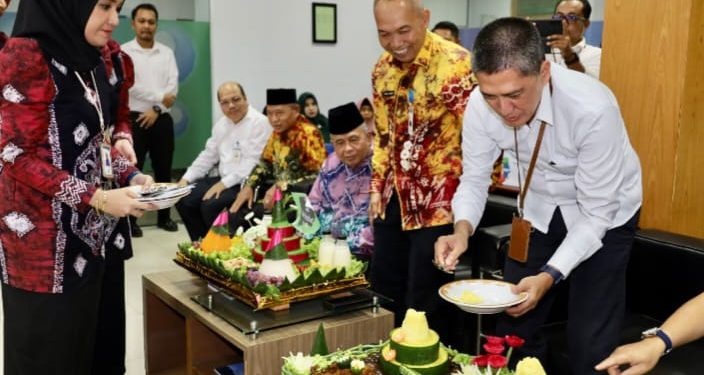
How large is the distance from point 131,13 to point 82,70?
4003mm

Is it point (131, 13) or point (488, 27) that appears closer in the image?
point (488, 27)

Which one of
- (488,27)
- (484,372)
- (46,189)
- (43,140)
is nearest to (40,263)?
(46,189)

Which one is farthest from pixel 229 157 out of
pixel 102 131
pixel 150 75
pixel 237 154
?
pixel 102 131

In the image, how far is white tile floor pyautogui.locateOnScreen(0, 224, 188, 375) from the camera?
119 inches

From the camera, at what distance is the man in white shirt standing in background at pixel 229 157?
439cm

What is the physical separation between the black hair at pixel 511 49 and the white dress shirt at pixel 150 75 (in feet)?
13.7

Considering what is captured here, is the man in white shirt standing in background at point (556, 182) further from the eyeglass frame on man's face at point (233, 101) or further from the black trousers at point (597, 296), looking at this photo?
the eyeglass frame on man's face at point (233, 101)

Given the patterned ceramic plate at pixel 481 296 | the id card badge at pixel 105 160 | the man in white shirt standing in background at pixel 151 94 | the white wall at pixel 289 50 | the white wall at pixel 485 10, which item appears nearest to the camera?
the patterned ceramic plate at pixel 481 296

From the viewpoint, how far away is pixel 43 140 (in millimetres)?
1711

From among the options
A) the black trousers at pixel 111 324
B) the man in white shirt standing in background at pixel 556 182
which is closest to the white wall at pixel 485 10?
the man in white shirt standing in background at pixel 556 182

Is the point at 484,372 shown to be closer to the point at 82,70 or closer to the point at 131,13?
the point at 82,70

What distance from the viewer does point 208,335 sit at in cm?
238

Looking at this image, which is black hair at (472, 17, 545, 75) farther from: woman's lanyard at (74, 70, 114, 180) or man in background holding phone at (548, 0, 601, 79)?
man in background holding phone at (548, 0, 601, 79)

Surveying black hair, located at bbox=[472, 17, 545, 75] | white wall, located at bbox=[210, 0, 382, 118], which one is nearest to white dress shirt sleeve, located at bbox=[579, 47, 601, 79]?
black hair, located at bbox=[472, 17, 545, 75]
